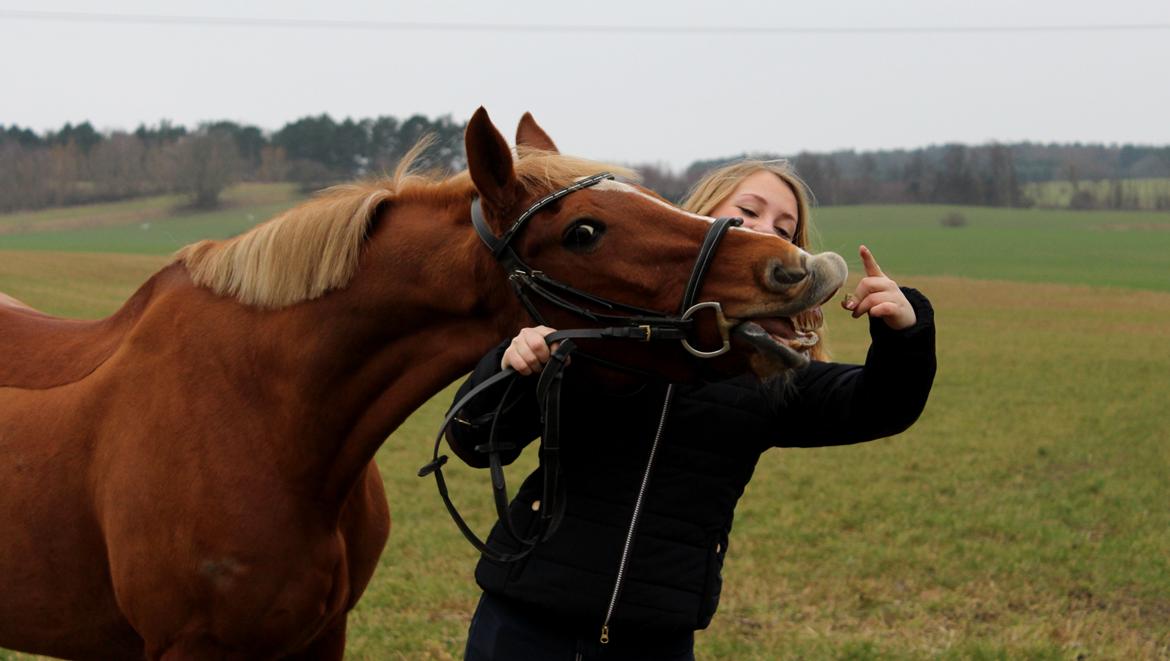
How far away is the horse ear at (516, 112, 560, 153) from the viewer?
2.77 metres

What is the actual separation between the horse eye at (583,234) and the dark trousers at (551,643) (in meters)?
0.96

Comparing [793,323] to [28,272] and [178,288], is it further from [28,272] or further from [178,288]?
[28,272]

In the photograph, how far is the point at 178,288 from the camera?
110 inches

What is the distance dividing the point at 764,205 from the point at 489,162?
0.85 metres

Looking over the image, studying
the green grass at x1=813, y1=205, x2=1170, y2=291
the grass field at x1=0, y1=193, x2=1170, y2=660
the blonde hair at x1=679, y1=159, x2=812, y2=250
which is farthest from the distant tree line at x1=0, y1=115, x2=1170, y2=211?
the blonde hair at x1=679, y1=159, x2=812, y2=250

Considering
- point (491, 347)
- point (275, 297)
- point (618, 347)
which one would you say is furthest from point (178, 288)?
point (618, 347)

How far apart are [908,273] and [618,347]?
4013 cm

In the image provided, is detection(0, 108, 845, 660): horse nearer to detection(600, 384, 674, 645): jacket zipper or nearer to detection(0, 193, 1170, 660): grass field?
detection(600, 384, 674, 645): jacket zipper

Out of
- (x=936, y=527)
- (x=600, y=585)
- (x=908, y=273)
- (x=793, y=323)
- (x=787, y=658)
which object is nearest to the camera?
(x=793, y=323)

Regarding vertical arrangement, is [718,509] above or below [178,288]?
below

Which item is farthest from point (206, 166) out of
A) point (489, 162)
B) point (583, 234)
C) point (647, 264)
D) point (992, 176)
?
point (992, 176)

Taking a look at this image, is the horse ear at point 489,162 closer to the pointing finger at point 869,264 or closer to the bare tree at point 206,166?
the pointing finger at point 869,264

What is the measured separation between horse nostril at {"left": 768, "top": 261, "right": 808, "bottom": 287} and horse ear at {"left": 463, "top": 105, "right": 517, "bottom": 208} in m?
0.65

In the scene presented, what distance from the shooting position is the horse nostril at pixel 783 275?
2.17m
